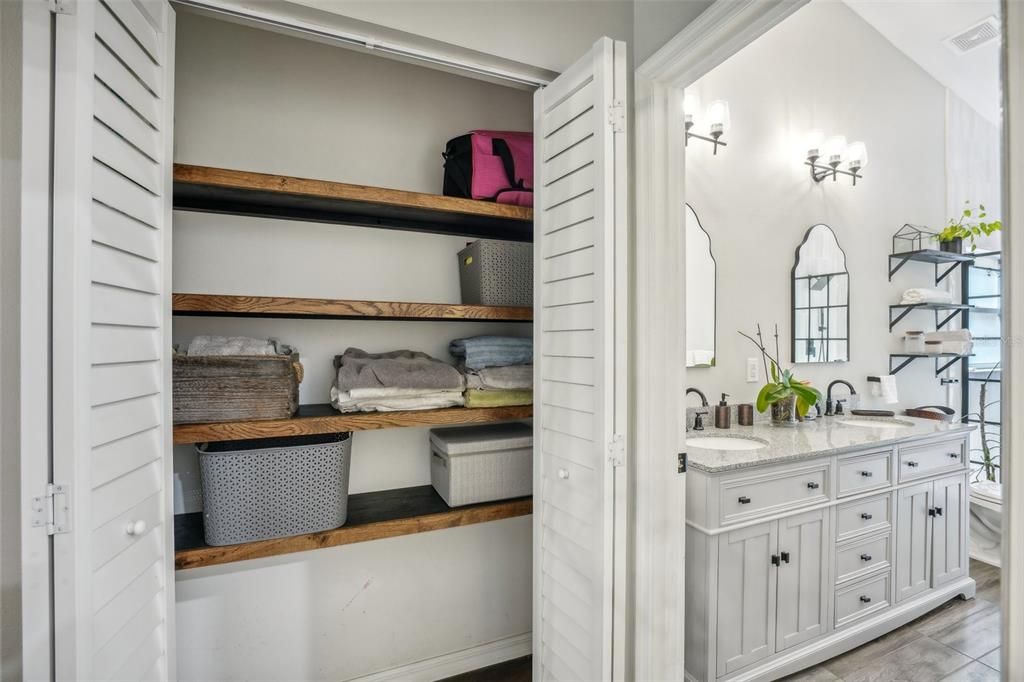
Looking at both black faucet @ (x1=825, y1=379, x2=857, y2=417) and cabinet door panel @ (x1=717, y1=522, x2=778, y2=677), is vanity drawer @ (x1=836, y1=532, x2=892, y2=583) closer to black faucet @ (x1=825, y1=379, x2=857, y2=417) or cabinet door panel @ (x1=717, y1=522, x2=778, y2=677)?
cabinet door panel @ (x1=717, y1=522, x2=778, y2=677)

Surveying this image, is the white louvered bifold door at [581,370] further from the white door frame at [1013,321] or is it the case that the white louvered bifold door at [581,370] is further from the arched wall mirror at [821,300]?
the arched wall mirror at [821,300]

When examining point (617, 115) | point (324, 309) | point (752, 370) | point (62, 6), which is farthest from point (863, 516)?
point (62, 6)

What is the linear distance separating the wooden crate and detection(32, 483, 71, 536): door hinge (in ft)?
1.41

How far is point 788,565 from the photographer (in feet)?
6.07

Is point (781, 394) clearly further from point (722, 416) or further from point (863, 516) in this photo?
point (863, 516)

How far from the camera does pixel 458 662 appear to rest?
1.81 meters

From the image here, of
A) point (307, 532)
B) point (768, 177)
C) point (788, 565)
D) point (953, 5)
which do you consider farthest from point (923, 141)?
point (307, 532)

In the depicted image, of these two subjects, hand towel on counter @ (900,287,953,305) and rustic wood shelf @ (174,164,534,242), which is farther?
hand towel on counter @ (900,287,953,305)

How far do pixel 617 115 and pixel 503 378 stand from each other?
82 centimetres

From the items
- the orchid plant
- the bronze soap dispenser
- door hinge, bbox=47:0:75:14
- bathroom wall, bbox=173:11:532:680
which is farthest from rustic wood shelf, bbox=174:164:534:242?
the orchid plant

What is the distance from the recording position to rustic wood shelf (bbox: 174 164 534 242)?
1232 millimetres

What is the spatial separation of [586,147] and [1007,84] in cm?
76

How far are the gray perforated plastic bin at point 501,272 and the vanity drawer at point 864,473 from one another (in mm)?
1510

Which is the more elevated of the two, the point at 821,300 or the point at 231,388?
the point at 821,300
